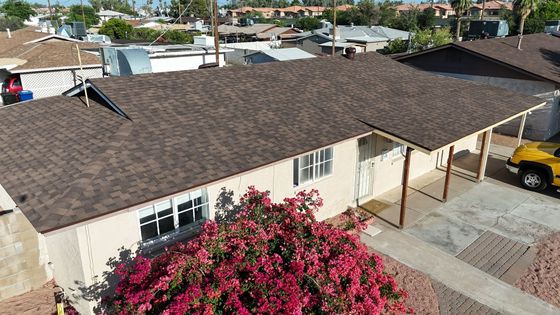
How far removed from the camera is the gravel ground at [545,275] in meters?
9.28

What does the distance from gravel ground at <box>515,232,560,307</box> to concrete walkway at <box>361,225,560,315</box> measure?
0.28 m

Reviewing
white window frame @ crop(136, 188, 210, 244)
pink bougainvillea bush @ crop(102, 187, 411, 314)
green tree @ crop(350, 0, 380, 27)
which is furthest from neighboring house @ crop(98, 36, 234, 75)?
green tree @ crop(350, 0, 380, 27)

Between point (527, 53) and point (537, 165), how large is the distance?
1204 cm

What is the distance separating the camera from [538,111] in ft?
68.3


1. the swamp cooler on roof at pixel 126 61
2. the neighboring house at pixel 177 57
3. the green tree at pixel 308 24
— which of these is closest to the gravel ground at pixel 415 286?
the swamp cooler on roof at pixel 126 61

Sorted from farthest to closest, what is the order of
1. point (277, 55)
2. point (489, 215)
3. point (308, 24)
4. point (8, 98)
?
point (308, 24), point (277, 55), point (8, 98), point (489, 215)

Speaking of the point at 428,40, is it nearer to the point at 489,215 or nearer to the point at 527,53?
the point at 527,53

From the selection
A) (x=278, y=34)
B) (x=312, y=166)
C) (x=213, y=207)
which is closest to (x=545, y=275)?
(x=312, y=166)

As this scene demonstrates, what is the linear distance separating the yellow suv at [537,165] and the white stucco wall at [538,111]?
6873 mm

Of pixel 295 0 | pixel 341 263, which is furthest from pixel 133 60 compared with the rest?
pixel 295 0

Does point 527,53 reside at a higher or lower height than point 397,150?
higher

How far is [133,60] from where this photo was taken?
15.1 meters

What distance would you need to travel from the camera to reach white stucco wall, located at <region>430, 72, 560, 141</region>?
2042 cm

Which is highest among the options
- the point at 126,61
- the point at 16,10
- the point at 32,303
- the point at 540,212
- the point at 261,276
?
the point at 16,10
